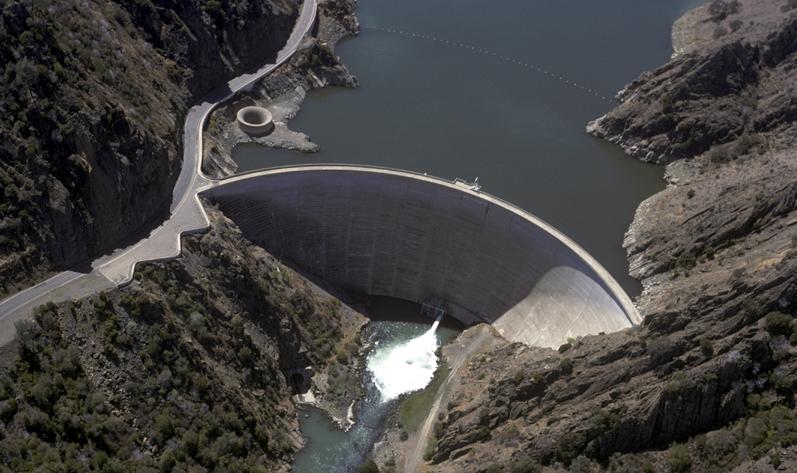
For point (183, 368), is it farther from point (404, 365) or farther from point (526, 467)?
point (526, 467)

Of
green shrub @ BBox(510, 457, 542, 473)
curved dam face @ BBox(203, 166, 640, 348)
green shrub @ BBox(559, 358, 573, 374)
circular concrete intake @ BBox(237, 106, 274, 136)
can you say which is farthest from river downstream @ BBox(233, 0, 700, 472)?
green shrub @ BBox(510, 457, 542, 473)

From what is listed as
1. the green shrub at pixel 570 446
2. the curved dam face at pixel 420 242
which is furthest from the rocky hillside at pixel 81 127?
the green shrub at pixel 570 446

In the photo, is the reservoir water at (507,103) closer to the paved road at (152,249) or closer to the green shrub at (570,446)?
the paved road at (152,249)

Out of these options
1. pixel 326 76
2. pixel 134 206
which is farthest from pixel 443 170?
pixel 134 206

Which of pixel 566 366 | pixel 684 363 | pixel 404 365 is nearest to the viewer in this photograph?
pixel 684 363

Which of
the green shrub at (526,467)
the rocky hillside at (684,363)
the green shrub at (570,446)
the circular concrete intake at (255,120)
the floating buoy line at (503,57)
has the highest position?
the floating buoy line at (503,57)

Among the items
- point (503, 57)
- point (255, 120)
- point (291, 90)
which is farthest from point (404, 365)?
point (503, 57)
